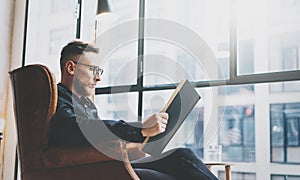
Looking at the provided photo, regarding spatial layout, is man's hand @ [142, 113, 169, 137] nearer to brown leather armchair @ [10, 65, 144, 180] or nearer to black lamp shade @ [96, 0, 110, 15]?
brown leather armchair @ [10, 65, 144, 180]

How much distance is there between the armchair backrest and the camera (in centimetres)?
186

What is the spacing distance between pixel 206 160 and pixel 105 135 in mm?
1733

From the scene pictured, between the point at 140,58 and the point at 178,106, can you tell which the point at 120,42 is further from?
the point at 178,106

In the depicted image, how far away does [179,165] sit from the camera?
211 centimetres

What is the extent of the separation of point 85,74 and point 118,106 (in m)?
1.51

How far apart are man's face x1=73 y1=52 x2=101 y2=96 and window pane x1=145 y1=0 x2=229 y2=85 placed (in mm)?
1383

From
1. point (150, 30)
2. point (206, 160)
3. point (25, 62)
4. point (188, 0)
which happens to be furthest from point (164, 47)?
point (25, 62)

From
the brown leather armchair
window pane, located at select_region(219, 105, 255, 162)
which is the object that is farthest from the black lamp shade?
the brown leather armchair

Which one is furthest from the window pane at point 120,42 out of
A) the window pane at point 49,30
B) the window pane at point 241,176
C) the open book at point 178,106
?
the open book at point 178,106

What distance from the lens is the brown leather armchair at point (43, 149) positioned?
5.69 feet

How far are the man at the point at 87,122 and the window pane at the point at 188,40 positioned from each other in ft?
4.30

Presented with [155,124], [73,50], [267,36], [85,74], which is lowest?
[155,124]

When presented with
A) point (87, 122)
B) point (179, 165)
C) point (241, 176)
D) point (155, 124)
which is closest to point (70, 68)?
point (87, 122)

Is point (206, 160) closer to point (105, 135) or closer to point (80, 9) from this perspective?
point (105, 135)
